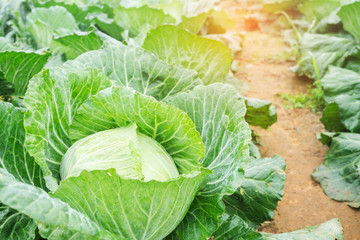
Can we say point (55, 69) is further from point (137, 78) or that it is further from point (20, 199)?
point (20, 199)

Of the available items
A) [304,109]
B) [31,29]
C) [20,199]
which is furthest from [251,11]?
[20,199]

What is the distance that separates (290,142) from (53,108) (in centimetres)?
320

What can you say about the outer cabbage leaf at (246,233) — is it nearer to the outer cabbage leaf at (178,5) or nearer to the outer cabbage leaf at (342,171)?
the outer cabbage leaf at (342,171)

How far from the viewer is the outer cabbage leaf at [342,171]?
347cm

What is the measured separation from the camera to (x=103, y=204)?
1.67 m

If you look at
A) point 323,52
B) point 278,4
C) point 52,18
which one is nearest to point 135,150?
point 52,18

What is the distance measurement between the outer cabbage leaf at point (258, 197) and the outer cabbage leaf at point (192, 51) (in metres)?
1.01

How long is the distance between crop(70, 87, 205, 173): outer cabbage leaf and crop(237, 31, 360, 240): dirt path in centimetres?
158

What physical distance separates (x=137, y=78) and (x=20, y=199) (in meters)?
1.35

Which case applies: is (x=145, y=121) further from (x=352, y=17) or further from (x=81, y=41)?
(x=352, y=17)

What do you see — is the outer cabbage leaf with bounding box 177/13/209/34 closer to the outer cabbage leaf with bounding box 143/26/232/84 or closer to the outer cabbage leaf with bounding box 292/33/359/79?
the outer cabbage leaf with bounding box 143/26/232/84

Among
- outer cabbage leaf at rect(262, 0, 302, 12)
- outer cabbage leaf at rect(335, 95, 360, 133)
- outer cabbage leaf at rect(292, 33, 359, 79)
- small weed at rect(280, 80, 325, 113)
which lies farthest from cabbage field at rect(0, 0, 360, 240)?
outer cabbage leaf at rect(262, 0, 302, 12)

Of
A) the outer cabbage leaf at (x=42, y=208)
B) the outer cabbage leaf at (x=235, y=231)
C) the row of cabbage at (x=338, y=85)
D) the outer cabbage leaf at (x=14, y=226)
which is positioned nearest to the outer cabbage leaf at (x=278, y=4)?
the row of cabbage at (x=338, y=85)

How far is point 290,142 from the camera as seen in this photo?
4.41m
